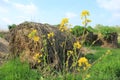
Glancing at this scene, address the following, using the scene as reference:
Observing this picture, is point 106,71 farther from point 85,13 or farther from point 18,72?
point 85,13

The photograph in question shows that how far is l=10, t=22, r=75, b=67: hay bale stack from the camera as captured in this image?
897 cm

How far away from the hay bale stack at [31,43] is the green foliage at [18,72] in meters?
1.19

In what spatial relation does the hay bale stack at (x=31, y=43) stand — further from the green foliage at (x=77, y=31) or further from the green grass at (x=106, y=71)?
the green foliage at (x=77, y=31)

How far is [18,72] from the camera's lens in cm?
727

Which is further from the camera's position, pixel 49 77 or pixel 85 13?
pixel 49 77

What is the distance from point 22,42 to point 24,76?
8.78ft

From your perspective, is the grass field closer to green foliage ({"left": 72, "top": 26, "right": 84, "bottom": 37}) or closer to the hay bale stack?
the hay bale stack

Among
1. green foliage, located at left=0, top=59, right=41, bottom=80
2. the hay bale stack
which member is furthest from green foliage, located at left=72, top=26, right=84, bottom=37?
green foliage, located at left=0, top=59, right=41, bottom=80

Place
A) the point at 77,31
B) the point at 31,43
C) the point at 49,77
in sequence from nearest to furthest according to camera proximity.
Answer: the point at 49,77 < the point at 31,43 < the point at 77,31

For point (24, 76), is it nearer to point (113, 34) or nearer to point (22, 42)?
point (22, 42)

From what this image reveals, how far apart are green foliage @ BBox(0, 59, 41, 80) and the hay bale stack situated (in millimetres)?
1186

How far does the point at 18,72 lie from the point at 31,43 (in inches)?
88.5

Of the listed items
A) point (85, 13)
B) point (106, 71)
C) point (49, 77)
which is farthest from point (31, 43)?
point (85, 13)

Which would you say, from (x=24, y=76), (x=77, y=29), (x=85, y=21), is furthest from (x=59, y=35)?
(x=77, y=29)
